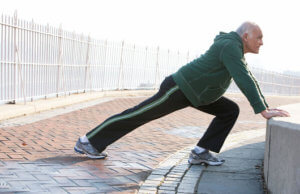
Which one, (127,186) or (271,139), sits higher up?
(271,139)

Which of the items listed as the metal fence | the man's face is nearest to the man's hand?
the man's face

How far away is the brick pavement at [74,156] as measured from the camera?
432 centimetres

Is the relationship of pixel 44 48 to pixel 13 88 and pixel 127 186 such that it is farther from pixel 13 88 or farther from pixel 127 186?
pixel 127 186

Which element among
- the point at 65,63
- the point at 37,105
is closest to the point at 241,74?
the point at 37,105

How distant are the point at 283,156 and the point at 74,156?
8.42 ft

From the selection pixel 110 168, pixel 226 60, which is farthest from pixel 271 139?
pixel 110 168

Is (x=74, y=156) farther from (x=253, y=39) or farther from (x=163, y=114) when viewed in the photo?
(x=253, y=39)

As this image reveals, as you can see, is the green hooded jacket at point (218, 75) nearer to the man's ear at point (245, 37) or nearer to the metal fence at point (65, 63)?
the man's ear at point (245, 37)

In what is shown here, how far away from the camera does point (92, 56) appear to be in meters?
15.6

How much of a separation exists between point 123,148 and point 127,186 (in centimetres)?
195

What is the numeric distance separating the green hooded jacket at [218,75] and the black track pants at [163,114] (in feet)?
0.44

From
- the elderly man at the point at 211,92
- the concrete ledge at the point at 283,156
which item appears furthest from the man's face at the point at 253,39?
the concrete ledge at the point at 283,156

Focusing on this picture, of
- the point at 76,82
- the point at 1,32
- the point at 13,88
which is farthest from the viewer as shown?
the point at 76,82

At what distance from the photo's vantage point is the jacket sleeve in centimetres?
441
